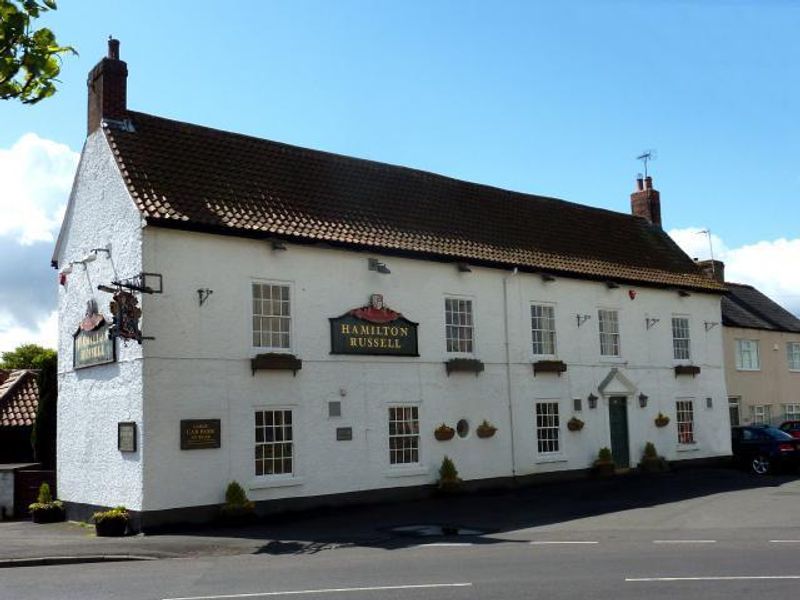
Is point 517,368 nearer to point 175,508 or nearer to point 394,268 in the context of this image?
point 394,268

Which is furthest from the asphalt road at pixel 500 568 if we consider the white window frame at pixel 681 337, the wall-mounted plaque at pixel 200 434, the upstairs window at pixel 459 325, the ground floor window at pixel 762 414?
the ground floor window at pixel 762 414

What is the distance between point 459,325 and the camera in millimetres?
22125

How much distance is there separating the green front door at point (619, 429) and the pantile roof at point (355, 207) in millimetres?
4004

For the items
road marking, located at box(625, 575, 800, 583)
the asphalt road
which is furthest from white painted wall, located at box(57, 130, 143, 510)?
road marking, located at box(625, 575, 800, 583)

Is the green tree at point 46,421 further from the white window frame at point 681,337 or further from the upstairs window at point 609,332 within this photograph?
the white window frame at point 681,337

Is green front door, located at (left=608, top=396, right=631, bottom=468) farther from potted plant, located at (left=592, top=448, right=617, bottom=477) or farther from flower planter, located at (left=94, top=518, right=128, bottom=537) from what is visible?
flower planter, located at (left=94, top=518, right=128, bottom=537)

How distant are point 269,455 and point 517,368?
8.14 meters

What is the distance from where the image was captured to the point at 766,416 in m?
36.2

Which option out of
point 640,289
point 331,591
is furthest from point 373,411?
point 640,289

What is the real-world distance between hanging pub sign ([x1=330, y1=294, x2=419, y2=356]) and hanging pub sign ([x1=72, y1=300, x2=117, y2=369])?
197 inches

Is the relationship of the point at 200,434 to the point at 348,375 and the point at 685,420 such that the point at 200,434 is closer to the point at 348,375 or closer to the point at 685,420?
the point at 348,375

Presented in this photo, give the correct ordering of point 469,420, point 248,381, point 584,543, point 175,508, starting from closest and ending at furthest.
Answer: point 584,543
point 175,508
point 248,381
point 469,420

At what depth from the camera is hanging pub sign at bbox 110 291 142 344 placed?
16078mm

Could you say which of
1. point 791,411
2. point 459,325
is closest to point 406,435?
point 459,325
